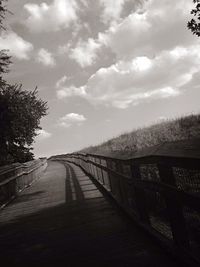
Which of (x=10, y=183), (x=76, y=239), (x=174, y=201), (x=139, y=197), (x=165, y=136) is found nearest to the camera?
(x=174, y=201)

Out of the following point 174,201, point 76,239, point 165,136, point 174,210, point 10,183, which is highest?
point 165,136

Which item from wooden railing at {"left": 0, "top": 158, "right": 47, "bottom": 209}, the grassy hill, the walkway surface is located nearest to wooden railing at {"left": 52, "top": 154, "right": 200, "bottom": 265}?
the walkway surface

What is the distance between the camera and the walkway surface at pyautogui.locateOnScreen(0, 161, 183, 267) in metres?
5.29

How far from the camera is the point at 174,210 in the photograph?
4531 mm

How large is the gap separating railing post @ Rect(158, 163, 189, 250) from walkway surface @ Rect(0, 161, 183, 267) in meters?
0.34

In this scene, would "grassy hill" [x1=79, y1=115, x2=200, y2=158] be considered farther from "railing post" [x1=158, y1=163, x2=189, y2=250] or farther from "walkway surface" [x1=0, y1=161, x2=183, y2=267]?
"railing post" [x1=158, y1=163, x2=189, y2=250]

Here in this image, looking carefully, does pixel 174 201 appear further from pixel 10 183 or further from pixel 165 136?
pixel 165 136

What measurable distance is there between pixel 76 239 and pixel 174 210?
8.76ft

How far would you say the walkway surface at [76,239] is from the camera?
17.4 ft

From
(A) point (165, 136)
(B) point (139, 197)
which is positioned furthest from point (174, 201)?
(A) point (165, 136)

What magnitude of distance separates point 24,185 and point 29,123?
4125 millimetres

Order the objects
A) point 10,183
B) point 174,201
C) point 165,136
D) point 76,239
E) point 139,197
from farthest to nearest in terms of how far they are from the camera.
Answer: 1. point 165,136
2. point 10,183
3. point 76,239
4. point 139,197
5. point 174,201

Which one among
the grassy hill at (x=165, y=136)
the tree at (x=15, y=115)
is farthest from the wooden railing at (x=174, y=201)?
the tree at (x=15, y=115)

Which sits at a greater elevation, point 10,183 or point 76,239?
point 10,183
